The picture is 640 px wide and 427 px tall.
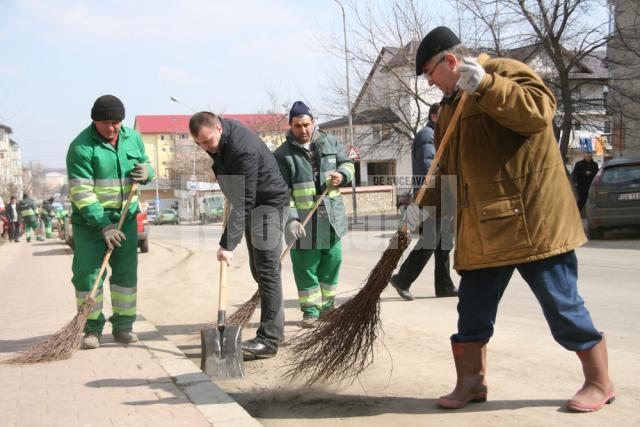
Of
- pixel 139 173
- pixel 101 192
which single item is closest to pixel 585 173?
pixel 139 173

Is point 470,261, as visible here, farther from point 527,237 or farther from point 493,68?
point 493,68

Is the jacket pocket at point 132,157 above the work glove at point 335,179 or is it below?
above

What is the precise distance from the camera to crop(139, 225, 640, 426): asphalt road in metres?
3.55

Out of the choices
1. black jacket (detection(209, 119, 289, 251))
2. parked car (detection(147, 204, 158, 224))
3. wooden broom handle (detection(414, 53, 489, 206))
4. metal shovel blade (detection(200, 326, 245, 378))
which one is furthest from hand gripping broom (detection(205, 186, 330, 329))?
parked car (detection(147, 204, 158, 224))

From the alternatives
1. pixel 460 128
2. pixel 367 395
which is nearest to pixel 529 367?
pixel 367 395

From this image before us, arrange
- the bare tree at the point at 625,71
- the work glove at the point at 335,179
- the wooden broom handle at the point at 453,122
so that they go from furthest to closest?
the bare tree at the point at 625,71
the work glove at the point at 335,179
the wooden broom handle at the point at 453,122

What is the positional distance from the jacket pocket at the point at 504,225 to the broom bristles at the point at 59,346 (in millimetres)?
3241

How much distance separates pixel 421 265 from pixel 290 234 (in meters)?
1.63

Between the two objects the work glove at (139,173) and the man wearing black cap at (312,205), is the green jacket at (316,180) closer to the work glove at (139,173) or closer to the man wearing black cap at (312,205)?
the man wearing black cap at (312,205)

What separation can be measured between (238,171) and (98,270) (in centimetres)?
155

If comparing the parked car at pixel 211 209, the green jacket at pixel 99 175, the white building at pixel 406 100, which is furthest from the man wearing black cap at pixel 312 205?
the parked car at pixel 211 209

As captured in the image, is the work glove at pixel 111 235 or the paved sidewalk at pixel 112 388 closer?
the paved sidewalk at pixel 112 388

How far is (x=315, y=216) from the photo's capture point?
6086 mm

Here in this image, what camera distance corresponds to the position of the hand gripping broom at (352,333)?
12.8 ft
